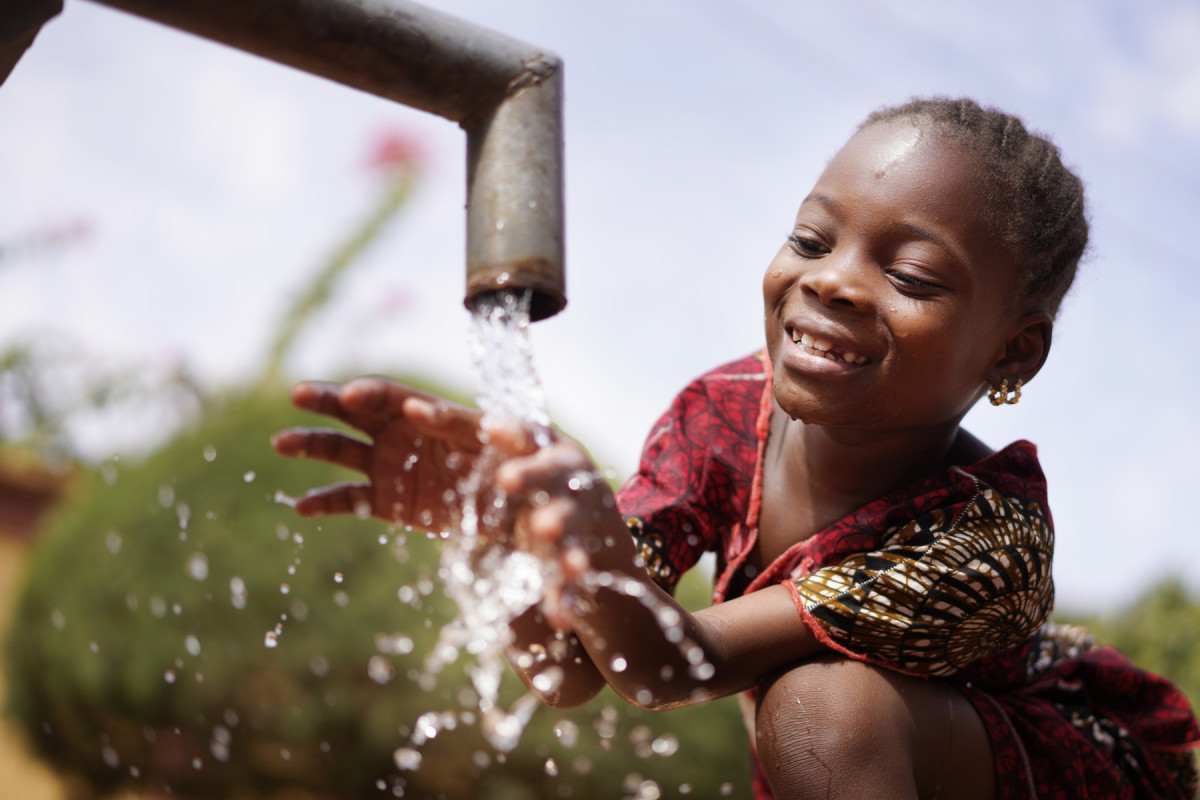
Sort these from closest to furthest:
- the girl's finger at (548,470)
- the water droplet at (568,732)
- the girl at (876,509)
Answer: the girl's finger at (548,470) → the girl at (876,509) → the water droplet at (568,732)

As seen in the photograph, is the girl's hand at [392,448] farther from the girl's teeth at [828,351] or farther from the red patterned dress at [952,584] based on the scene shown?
the girl's teeth at [828,351]

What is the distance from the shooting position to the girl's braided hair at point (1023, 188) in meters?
1.52

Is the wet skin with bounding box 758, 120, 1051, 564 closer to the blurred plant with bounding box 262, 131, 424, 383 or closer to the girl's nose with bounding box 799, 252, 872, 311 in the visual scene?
the girl's nose with bounding box 799, 252, 872, 311

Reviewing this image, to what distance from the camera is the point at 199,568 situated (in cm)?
396

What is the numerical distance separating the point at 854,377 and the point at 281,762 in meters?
3.25

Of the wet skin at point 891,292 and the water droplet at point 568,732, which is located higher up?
the wet skin at point 891,292

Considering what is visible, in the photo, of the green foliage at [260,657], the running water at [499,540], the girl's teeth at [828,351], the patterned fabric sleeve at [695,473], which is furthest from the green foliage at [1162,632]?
the running water at [499,540]

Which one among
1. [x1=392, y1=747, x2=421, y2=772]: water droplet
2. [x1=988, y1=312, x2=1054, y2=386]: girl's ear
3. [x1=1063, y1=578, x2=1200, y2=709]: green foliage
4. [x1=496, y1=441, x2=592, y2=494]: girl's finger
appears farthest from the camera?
[x1=1063, y1=578, x2=1200, y2=709]: green foliage

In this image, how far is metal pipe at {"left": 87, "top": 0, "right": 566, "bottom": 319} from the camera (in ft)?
4.08

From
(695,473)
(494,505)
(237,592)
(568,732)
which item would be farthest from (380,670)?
(494,505)

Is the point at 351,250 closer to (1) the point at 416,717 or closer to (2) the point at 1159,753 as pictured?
(1) the point at 416,717

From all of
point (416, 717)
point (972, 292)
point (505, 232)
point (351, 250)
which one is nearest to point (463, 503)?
point (505, 232)

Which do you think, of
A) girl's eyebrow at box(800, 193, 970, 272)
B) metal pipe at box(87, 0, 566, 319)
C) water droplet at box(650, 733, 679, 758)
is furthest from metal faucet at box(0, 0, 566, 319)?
water droplet at box(650, 733, 679, 758)

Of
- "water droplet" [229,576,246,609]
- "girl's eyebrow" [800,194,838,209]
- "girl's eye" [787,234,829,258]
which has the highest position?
"girl's eyebrow" [800,194,838,209]
